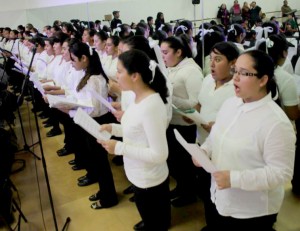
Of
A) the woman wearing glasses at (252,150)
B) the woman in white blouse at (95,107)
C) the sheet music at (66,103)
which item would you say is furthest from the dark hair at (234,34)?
the woman wearing glasses at (252,150)

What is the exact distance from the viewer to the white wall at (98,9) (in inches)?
210

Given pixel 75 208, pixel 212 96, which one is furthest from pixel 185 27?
pixel 75 208

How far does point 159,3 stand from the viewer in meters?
5.55

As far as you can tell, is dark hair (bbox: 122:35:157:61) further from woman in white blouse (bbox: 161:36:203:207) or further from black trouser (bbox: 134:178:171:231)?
black trouser (bbox: 134:178:171:231)

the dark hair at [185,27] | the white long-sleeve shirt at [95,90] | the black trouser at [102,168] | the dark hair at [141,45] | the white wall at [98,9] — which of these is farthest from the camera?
the white wall at [98,9]

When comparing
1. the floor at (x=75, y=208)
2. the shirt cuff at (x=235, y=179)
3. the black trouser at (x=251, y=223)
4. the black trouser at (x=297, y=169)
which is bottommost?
the floor at (x=75, y=208)

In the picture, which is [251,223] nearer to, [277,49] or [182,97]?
[182,97]

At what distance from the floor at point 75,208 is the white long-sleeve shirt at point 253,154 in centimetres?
99

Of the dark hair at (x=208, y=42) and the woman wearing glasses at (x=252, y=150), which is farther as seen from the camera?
the dark hair at (x=208, y=42)

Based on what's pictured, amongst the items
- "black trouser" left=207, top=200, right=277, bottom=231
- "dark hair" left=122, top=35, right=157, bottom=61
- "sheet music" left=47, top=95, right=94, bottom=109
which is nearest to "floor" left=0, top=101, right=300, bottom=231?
"sheet music" left=47, top=95, right=94, bottom=109

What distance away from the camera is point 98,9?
671 centimetres

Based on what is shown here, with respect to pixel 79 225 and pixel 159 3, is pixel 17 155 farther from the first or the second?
pixel 159 3

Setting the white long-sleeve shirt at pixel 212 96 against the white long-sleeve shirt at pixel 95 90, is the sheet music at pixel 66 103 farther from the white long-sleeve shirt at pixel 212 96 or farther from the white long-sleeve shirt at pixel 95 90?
the white long-sleeve shirt at pixel 212 96

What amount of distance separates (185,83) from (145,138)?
0.75m
